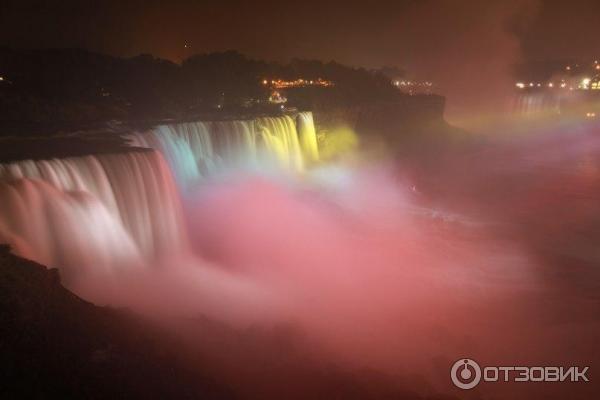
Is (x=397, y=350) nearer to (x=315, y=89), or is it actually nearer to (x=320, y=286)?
(x=320, y=286)

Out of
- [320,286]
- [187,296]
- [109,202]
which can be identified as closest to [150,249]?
[109,202]

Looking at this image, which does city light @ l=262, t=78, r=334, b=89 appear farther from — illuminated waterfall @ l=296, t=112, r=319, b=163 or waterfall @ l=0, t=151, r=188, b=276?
waterfall @ l=0, t=151, r=188, b=276

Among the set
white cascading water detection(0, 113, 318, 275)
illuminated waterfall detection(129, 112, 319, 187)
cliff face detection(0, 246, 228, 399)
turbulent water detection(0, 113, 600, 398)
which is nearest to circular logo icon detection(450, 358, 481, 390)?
turbulent water detection(0, 113, 600, 398)

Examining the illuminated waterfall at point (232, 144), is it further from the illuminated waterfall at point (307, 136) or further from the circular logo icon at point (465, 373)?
the circular logo icon at point (465, 373)

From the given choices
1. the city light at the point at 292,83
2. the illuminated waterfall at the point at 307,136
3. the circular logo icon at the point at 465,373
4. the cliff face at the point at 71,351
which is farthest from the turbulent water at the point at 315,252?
the city light at the point at 292,83

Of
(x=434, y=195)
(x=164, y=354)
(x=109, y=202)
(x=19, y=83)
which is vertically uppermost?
(x=19, y=83)
